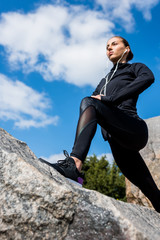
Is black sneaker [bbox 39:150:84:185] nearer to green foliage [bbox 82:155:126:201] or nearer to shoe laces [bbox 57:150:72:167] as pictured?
→ shoe laces [bbox 57:150:72:167]

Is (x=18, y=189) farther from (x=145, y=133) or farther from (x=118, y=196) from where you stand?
(x=118, y=196)

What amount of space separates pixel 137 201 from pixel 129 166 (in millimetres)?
3407

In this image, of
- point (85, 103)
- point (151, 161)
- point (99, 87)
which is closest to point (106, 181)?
point (151, 161)

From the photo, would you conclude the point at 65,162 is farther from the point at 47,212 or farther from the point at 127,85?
the point at 127,85

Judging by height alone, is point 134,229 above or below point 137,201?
below

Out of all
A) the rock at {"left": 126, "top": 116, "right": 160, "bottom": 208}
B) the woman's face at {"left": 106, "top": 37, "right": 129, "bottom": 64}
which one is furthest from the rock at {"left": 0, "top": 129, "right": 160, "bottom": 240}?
the rock at {"left": 126, "top": 116, "right": 160, "bottom": 208}

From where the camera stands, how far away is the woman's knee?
2.70 meters

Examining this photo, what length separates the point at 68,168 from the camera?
2.45 metres

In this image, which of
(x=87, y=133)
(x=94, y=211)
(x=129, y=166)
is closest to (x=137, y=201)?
(x=129, y=166)

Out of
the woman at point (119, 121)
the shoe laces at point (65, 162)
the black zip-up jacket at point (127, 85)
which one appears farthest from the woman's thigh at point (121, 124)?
the shoe laces at point (65, 162)

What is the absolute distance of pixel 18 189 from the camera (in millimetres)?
1888

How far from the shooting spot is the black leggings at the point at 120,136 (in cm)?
261

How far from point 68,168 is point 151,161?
14.5ft

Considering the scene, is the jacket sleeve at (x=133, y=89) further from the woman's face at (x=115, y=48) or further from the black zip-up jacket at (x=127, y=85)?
the woman's face at (x=115, y=48)
